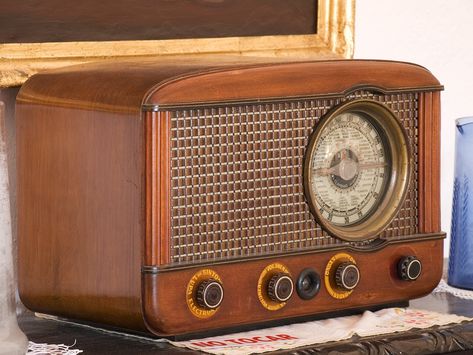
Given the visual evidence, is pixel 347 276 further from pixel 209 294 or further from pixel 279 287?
pixel 209 294

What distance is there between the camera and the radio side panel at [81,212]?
5.12ft

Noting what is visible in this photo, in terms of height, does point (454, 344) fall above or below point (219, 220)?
below

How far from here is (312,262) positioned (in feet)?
5.57

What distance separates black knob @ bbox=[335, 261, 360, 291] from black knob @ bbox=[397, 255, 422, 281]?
77mm

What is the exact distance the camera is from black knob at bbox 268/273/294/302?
165cm

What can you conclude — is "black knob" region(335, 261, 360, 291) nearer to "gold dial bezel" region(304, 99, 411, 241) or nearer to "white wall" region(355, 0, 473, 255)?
"gold dial bezel" region(304, 99, 411, 241)

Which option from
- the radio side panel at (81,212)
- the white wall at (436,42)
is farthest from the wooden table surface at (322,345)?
the white wall at (436,42)

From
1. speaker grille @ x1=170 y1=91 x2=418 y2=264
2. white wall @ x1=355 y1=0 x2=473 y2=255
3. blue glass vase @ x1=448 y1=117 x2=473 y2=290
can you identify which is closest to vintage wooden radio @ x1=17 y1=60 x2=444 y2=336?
speaker grille @ x1=170 y1=91 x2=418 y2=264

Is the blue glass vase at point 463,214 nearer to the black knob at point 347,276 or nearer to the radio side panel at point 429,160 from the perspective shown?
the radio side panel at point 429,160

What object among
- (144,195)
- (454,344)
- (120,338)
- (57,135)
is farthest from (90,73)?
(454,344)

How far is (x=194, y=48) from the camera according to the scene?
1.94 metres

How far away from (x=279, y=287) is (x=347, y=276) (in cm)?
11

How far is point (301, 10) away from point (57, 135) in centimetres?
56

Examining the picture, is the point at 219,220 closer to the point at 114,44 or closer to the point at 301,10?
the point at 114,44
